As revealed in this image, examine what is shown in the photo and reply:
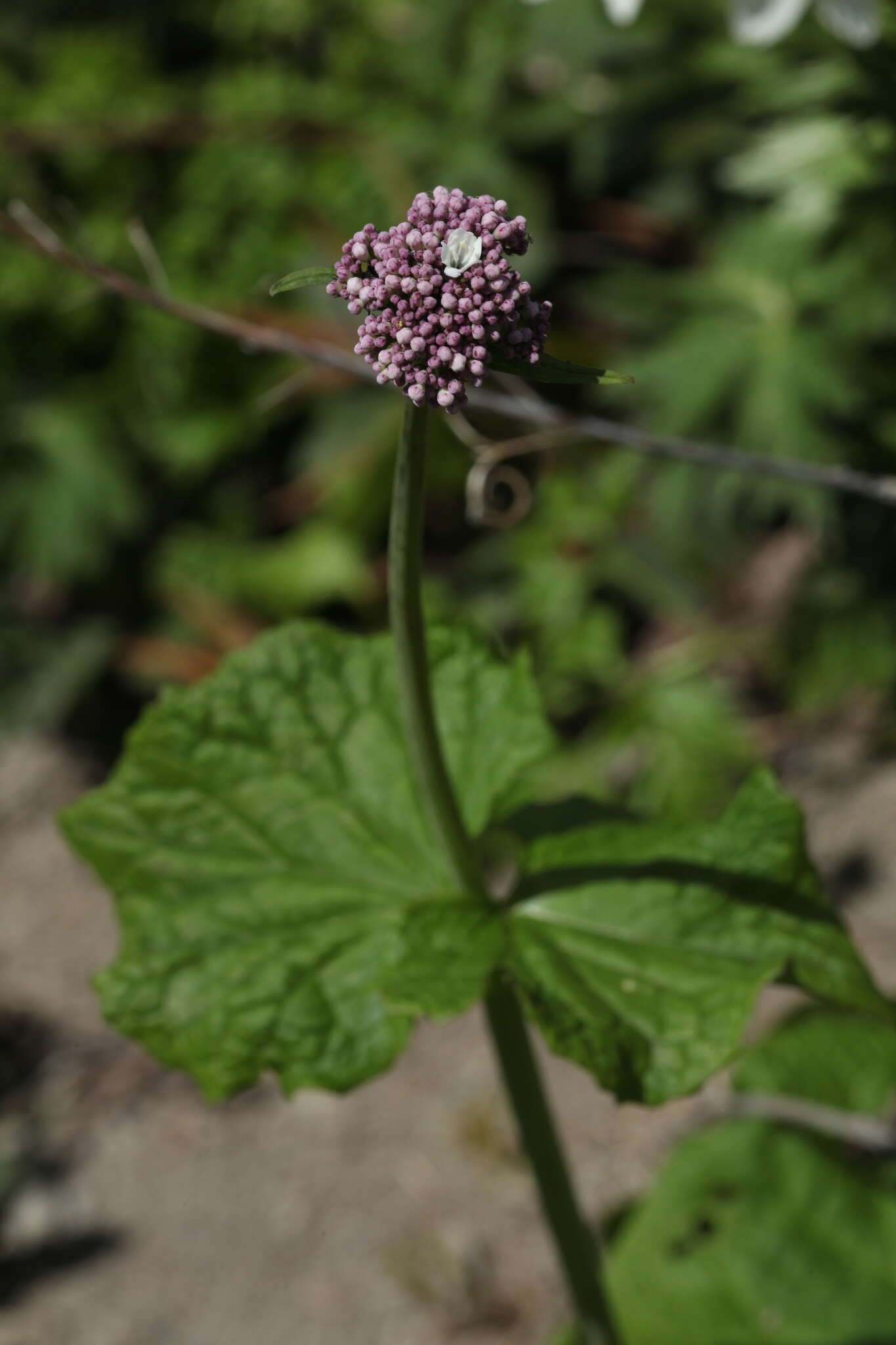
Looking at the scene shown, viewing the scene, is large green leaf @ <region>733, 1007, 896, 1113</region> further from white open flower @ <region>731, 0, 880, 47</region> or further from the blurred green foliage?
white open flower @ <region>731, 0, 880, 47</region>

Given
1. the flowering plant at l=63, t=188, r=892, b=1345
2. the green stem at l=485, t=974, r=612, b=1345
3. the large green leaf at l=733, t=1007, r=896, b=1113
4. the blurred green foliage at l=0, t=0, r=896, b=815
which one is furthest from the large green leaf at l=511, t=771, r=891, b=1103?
the blurred green foliage at l=0, t=0, r=896, b=815

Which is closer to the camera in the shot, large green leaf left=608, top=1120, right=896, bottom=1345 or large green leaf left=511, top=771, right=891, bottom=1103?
large green leaf left=511, top=771, right=891, bottom=1103

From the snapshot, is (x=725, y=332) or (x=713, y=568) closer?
(x=725, y=332)

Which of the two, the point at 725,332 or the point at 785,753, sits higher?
the point at 725,332

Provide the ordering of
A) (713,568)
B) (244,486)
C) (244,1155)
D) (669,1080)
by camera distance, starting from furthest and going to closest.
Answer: (244,486)
(713,568)
(244,1155)
(669,1080)

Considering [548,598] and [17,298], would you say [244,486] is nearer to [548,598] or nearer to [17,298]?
[17,298]

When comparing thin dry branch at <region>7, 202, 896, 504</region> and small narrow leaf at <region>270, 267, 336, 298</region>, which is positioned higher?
thin dry branch at <region>7, 202, 896, 504</region>

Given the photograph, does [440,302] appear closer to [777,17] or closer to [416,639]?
[416,639]

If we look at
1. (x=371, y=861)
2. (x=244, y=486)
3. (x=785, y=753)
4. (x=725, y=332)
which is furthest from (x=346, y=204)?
(x=371, y=861)
